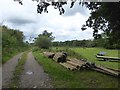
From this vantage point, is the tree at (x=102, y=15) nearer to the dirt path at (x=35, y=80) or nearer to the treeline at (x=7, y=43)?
the dirt path at (x=35, y=80)

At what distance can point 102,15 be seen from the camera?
13438 millimetres

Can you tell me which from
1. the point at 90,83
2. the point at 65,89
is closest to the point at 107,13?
the point at 90,83

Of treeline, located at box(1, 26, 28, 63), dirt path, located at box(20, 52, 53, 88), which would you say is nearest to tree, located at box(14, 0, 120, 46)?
dirt path, located at box(20, 52, 53, 88)

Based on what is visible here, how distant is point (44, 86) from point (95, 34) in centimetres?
611

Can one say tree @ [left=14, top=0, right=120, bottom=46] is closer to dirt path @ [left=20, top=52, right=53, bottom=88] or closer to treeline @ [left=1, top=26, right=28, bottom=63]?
dirt path @ [left=20, top=52, right=53, bottom=88]

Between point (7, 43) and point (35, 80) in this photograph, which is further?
point (7, 43)

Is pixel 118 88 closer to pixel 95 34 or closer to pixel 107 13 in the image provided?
pixel 107 13

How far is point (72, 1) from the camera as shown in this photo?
1388cm

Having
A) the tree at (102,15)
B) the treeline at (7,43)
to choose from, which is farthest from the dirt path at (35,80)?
the treeline at (7,43)

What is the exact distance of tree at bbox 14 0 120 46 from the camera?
1257cm

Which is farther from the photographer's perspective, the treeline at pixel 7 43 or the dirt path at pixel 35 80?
the treeline at pixel 7 43

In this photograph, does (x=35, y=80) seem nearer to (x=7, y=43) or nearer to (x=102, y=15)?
(x=102, y=15)

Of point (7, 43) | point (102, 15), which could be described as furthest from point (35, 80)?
point (7, 43)

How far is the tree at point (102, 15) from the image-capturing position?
12570mm
